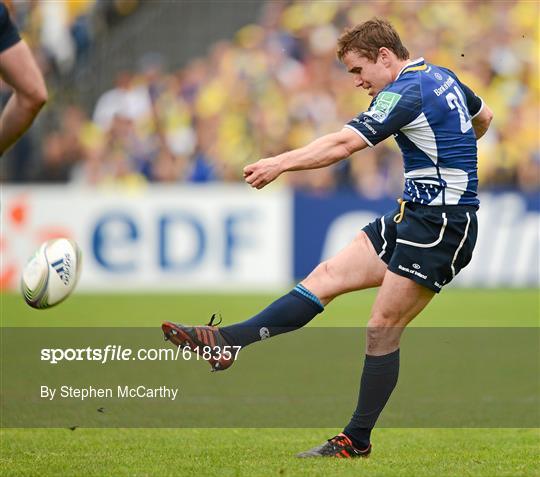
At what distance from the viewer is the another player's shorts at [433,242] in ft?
17.8

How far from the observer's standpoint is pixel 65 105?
17875 millimetres

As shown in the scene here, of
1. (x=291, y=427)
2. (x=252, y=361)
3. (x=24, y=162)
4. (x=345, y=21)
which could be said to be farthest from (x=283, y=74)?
(x=291, y=427)

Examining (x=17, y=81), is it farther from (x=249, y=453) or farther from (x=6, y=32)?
(x=249, y=453)

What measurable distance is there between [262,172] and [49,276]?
1.61 metres

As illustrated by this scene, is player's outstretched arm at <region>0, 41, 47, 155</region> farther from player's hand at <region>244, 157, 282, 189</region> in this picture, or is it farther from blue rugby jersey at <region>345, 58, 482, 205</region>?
blue rugby jersey at <region>345, 58, 482, 205</region>

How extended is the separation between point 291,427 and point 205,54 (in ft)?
42.5

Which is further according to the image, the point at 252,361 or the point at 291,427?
the point at 252,361

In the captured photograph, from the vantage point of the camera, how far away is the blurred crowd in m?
16.6

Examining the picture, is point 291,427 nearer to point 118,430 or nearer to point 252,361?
point 118,430

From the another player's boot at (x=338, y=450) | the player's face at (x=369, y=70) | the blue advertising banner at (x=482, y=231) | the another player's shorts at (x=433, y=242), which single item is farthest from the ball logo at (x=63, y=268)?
the blue advertising banner at (x=482, y=231)

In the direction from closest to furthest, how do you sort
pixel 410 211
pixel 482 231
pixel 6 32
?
pixel 6 32 < pixel 410 211 < pixel 482 231

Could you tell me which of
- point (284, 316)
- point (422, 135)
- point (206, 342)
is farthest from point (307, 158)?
point (206, 342)

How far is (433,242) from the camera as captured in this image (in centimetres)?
543

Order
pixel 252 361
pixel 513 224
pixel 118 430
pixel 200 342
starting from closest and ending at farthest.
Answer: pixel 200 342
pixel 118 430
pixel 252 361
pixel 513 224
